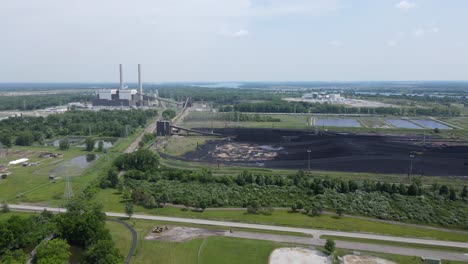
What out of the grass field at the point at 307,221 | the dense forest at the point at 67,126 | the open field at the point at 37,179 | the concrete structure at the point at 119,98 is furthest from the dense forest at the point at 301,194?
the concrete structure at the point at 119,98

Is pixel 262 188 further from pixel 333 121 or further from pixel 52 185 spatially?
pixel 333 121

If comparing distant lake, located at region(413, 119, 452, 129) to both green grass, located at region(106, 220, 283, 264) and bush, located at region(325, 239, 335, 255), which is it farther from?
green grass, located at region(106, 220, 283, 264)

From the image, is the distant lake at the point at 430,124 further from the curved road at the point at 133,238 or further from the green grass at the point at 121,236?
the green grass at the point at 121,236

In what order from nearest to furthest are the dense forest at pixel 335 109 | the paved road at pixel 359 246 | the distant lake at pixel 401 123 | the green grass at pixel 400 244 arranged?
1. the paved road at pixel 359 246
2. the green grass at pixel 400 244
3. the distant lake at pixel 401 123
4. the dense forest at pixel 335 109

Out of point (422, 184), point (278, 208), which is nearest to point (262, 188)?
point (278, 208)

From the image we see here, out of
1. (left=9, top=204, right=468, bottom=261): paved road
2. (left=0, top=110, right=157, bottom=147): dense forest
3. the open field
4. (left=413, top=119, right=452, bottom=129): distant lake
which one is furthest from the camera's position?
(left=413, top=119, right=452, bottom=129): distant lake

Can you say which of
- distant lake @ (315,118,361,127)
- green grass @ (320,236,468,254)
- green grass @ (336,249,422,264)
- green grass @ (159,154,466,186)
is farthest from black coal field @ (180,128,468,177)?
green grass @ (336,249,422,264)
